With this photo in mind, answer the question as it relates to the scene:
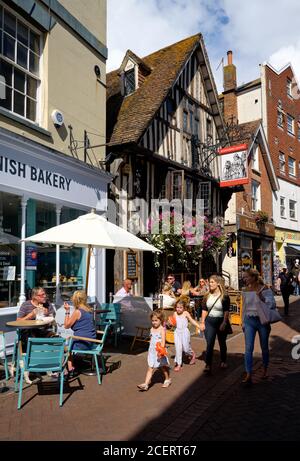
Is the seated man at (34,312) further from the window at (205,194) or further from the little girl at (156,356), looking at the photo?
the window at (205,194)

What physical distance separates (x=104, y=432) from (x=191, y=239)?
8565mm

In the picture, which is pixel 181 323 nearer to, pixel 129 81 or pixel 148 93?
pixel 148 93

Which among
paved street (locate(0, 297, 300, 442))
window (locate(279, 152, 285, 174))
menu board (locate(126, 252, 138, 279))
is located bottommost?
paved street (locate(0, 297, 300, 442))

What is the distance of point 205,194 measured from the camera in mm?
15242

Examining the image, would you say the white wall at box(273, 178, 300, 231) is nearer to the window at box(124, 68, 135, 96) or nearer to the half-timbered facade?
the half-timbered facade

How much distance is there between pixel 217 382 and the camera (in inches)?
236

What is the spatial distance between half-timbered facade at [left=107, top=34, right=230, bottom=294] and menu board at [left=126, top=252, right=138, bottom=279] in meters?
0.12

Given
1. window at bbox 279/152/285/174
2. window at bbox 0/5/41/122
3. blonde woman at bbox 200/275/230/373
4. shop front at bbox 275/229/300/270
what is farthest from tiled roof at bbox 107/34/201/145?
shop front at bbox 275/229/300/270

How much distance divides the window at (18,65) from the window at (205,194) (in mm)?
7975

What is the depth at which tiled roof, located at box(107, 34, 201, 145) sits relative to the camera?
11.3 m

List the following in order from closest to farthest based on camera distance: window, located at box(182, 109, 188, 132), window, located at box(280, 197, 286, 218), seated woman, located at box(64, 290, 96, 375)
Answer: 1. seated woman, located at box(64, 290, 96, 375)
2. window, located at box(182, 109, 188, 132)
3. window, located at box(280, 197, 286, 218)

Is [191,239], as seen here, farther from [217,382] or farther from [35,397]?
[35,397]

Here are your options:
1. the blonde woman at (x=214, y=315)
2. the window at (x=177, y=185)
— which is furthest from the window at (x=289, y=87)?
the blonde woman at (x=214, y=315)

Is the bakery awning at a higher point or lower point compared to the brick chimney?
lower
